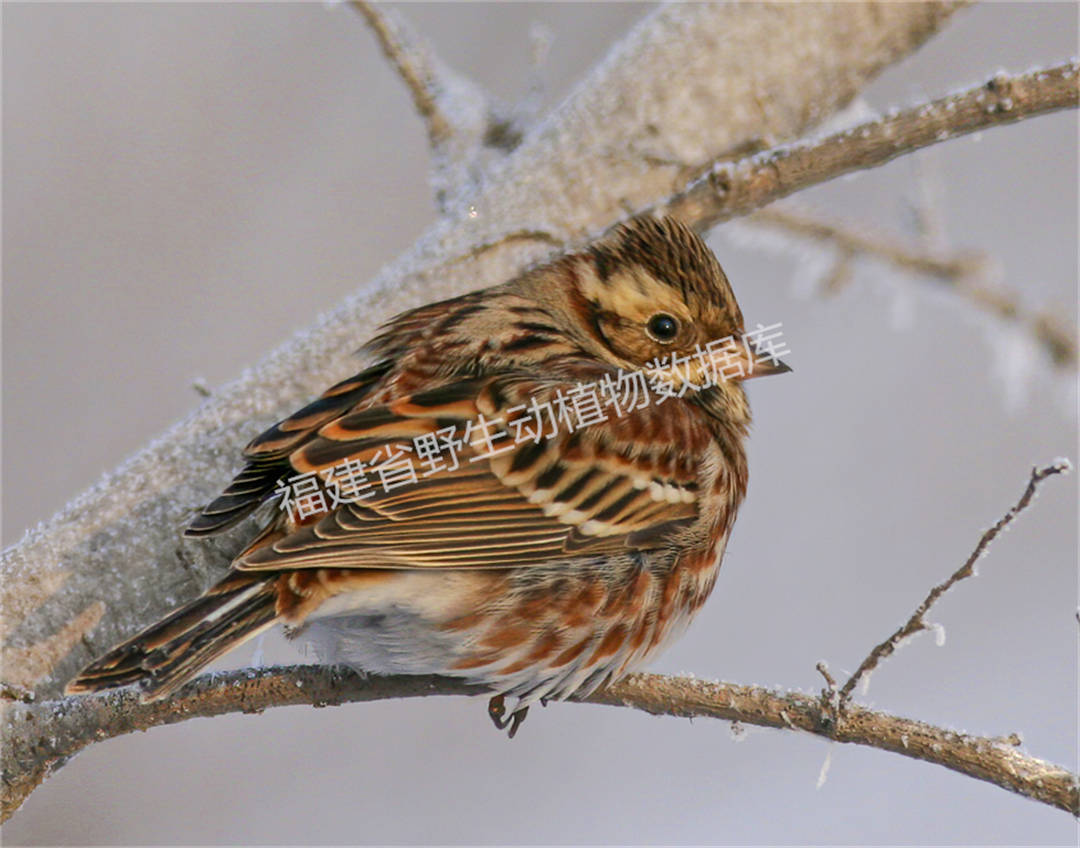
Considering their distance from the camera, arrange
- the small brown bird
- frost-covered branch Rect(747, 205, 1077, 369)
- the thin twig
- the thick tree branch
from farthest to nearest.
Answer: frost-covered branch Rect(747, 205, 1077, 369)
the thin twig
the thick tree branch
the small brown bird

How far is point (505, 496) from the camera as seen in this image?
2.56 meters

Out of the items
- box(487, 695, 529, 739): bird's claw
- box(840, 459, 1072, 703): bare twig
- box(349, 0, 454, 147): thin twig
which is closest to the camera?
box(840, 459, 1072, 703): bare twig

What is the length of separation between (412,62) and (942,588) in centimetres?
224

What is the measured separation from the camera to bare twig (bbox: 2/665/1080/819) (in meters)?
2.20

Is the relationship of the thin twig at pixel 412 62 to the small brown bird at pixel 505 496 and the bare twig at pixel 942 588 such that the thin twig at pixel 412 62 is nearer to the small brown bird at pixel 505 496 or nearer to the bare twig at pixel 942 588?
the small brown bird at pixel 505 496

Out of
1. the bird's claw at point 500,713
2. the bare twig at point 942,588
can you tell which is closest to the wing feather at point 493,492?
the bird's claw at point 500,713

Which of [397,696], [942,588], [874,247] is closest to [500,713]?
[397,696]

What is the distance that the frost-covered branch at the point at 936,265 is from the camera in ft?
13.7

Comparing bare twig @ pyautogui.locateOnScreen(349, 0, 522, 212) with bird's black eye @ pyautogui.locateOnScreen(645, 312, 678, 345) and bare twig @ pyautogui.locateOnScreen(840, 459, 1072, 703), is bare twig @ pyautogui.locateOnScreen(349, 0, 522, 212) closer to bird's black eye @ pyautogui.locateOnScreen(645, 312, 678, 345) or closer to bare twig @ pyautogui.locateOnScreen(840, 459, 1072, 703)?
bird's black eye @ pyautogui.locateOnScreen(645, 312, 678, 345)

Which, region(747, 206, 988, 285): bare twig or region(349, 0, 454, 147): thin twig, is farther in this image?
region(747, 206, 988, 285): bare twig

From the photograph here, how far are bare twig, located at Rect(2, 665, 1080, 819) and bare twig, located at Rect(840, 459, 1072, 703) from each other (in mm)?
130

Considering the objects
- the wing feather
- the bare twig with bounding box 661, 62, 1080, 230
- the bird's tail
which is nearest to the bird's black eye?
the wing feather

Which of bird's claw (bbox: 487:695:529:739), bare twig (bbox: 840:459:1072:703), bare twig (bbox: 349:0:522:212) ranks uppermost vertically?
bare twig (bbox: 349:0:522:212)

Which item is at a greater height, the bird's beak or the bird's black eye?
the bird's black eye
